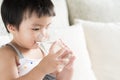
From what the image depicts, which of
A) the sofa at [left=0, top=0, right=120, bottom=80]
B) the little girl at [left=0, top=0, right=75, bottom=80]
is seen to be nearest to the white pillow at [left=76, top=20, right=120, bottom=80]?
the sofa at [left=0, top=0, right=120, bottom=80]

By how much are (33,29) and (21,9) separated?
0.09m

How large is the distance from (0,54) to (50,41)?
0.24 m

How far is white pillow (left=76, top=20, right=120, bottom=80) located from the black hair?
537mm

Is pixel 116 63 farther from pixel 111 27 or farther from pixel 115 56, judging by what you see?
pixel 111 27

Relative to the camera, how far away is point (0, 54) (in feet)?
3.61

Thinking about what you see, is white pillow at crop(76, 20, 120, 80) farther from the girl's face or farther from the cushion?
the girl's face

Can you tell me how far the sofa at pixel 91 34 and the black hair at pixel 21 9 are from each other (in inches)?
10.7

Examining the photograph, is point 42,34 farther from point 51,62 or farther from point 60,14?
point 60,14

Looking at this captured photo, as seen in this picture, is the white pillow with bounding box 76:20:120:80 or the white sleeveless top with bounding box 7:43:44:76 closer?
the white sleeveless top with bounding box 7:43:44:76

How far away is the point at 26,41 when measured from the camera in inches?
44.3

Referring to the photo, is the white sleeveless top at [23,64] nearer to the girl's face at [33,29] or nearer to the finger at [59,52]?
the girl's face at [33,29]

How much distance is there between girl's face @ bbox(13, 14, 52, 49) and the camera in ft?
3.58

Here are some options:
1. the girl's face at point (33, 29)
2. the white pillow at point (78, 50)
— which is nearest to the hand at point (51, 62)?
the girl's face at point (33, 29)

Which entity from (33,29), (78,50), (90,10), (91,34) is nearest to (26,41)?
(33,29)
